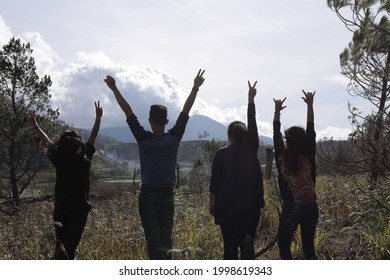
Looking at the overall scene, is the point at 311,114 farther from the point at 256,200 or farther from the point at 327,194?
the point at 327,194

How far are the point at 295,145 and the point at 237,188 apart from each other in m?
0.71

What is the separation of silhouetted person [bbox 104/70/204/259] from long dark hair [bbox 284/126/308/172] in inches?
41.5

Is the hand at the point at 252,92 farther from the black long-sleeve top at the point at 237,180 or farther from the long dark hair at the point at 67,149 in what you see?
the long dark hair at the point at 67,149

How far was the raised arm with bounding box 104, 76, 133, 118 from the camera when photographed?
3.84 meters

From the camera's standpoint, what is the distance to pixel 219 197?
152 inches

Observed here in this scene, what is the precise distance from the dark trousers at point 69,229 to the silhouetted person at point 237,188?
1.22 meters

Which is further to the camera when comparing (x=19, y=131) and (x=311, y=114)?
(x=19, y=131)

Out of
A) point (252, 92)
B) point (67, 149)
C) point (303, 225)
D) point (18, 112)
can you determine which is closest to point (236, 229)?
point (303, 225)

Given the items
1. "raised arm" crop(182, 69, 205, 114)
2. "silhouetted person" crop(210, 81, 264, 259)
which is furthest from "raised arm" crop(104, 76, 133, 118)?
"silhouetted person" crop(210, 81, 264, 259)

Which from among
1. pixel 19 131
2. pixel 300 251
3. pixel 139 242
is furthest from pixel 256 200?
pixel 19 131

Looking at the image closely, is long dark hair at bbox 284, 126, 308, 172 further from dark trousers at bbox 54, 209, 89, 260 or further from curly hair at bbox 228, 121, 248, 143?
dark trousers at bbox 54, 209, 89, 260

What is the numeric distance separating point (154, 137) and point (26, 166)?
17.6m

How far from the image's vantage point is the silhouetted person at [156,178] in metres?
Result: 3.68
